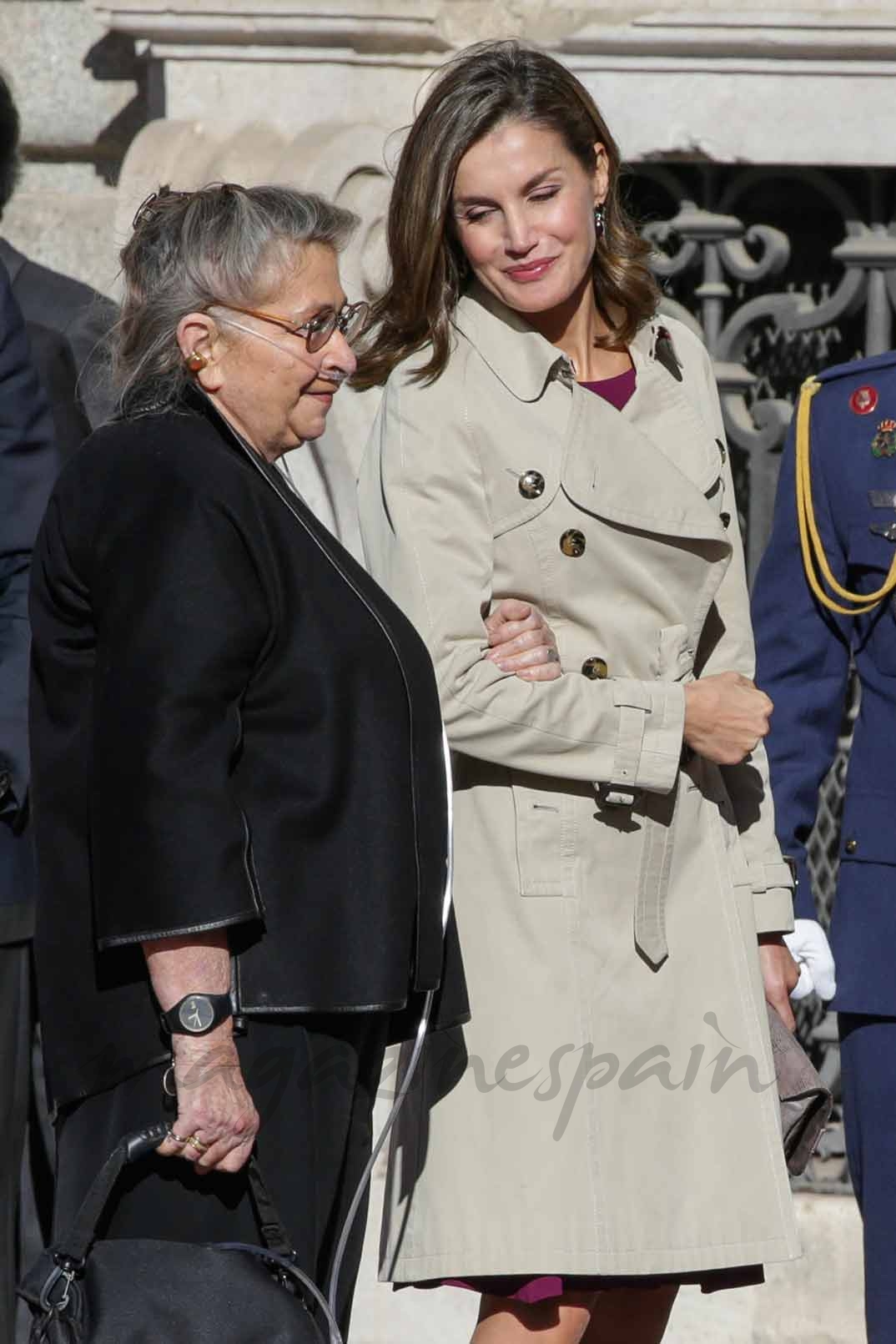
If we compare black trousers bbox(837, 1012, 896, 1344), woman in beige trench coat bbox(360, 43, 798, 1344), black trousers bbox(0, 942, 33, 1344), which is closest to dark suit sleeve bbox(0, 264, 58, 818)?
black trousers bbox(0, 942, 33, 1344)

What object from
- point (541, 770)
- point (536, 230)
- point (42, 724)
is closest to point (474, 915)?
point (541, 770)

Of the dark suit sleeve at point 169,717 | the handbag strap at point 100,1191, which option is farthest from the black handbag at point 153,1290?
the dark suit sleeve at point 169,717

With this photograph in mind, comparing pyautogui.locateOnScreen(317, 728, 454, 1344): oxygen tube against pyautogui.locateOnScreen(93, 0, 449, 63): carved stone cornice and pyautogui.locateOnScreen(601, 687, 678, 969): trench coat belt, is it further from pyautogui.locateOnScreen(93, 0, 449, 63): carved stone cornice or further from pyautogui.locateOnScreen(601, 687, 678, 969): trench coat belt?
pyautogui.locateOnScreen(93, 0, 449, 63): carved stone cornice

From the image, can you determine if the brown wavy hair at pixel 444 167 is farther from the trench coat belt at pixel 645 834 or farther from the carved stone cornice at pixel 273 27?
the carved stone cornice at pixel 273 27

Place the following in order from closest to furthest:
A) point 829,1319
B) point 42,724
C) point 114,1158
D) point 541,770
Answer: point 114,1158 → point 42,724 → point 541,770 → point 829,1319

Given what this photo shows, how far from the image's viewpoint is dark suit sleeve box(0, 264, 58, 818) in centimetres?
349

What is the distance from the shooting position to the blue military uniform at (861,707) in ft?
11.1

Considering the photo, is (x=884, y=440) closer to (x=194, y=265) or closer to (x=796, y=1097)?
(x=796, y=1097)

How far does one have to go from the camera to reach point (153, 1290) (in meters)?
2.50

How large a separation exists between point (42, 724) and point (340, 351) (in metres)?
0.56

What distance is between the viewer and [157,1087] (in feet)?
8.71

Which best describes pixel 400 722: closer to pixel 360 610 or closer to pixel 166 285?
pixel 360 610

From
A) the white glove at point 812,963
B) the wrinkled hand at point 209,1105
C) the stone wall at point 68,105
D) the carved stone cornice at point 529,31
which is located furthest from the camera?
the stone wall at point 68,105

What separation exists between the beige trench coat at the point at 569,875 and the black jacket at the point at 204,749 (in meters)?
0.31
